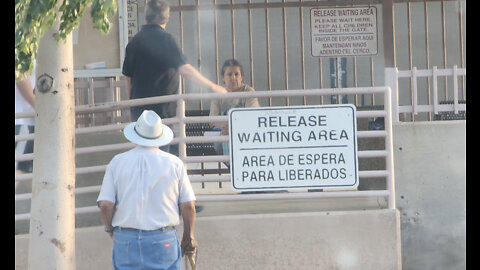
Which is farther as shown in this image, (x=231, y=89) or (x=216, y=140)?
(x=231, y=89)

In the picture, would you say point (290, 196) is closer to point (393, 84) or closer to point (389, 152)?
point (389, 152)

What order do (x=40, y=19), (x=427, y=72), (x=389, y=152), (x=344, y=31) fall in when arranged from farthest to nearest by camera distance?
(x=344, y=31) → (x=427, y=72) → (x=389, y=152) → (x=40, y=19)

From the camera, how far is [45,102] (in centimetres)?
634

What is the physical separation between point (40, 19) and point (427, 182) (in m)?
4.51

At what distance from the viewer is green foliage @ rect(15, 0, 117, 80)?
5.84 metres

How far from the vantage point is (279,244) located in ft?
26.5

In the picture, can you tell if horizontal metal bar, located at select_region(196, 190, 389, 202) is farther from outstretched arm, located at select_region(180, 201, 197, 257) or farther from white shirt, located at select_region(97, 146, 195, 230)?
white shirt, located at select_region(97, 146, 195, 230)

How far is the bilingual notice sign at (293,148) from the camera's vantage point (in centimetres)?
808

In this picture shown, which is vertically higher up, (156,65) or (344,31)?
(344,31)

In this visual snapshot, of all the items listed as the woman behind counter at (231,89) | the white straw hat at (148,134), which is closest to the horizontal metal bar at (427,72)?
the woman behind counter at (231,89)

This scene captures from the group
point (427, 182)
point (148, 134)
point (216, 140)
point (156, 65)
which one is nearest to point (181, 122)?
point (216, 140)

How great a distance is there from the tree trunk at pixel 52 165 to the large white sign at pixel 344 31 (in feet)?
16.9

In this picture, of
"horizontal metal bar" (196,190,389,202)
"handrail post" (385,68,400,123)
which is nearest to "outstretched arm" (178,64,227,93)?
"horizontal metal bar" (196,190,389,202)
